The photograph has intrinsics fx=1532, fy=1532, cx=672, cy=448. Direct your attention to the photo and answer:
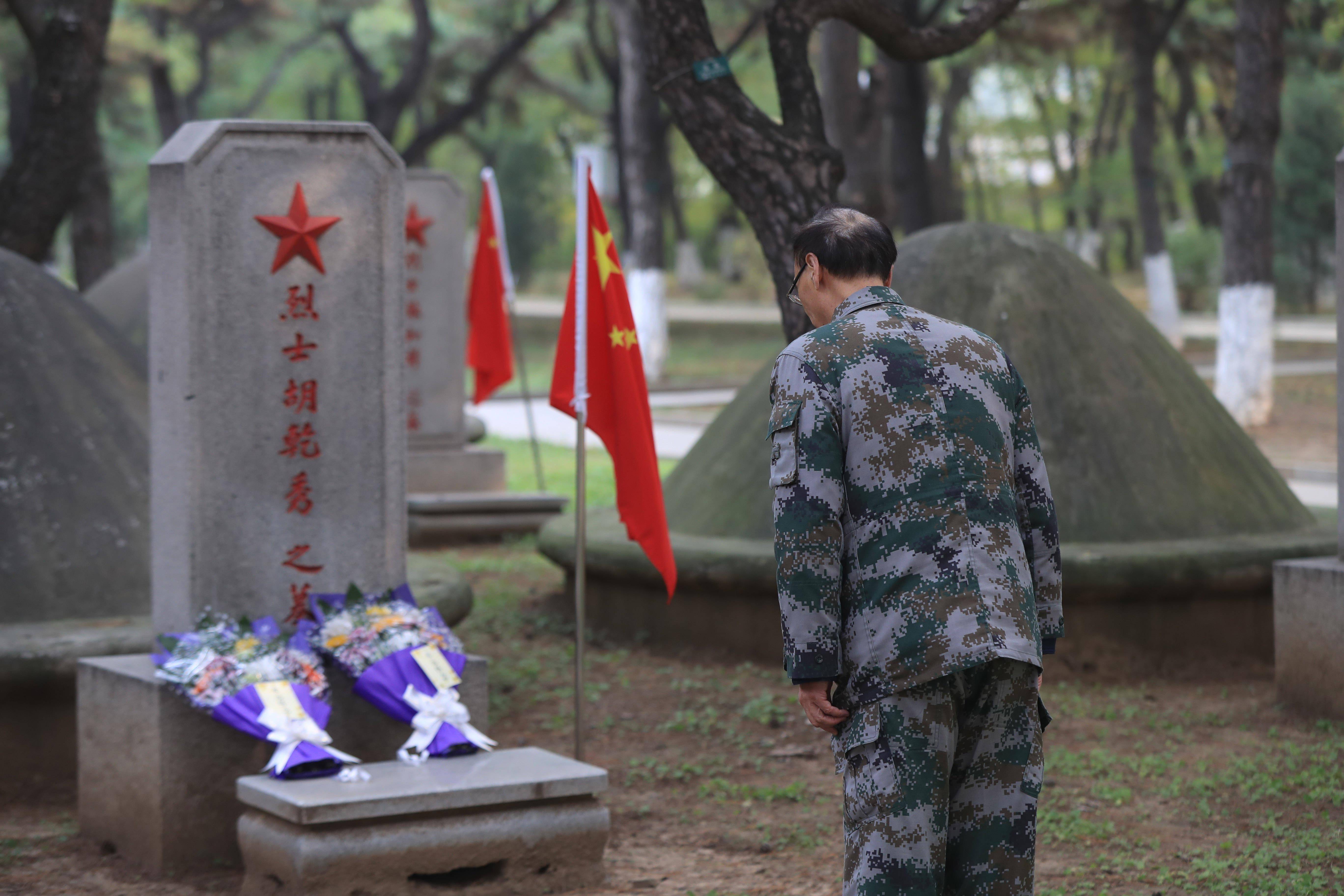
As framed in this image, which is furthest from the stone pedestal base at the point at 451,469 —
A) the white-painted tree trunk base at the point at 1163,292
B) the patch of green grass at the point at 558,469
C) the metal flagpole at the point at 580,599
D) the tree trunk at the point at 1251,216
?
the white-painted tree trunk base at the point at 1163,292

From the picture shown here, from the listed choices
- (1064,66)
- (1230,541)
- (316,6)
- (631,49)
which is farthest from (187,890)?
(1064,66)

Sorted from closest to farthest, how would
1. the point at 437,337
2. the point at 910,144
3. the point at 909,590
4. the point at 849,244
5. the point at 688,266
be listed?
1. the point at 909,590
2. the point at 849,244
3. the point at 437,337
4. the point at 910,144
5. the point at 688,266

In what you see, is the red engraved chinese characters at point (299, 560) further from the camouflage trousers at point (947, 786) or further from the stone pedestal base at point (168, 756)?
the camouflage trousers at point (947, 786)

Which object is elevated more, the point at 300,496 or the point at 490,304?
the point at 490,304

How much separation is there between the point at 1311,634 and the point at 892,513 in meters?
3.92

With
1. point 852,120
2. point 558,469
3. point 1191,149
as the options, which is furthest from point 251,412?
point 1191,149

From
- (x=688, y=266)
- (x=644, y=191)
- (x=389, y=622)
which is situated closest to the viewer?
(x=389, y=622)

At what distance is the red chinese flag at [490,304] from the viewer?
456 inches

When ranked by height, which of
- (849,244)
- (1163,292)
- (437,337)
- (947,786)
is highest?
(1163,292)

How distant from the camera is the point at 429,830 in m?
4.42

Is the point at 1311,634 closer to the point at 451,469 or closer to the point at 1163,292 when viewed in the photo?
the point at 451,469

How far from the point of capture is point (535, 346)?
3055cm

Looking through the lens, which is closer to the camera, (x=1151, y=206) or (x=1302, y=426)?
(x=1302, y=426)

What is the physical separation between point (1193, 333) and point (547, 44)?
14.1 meters
